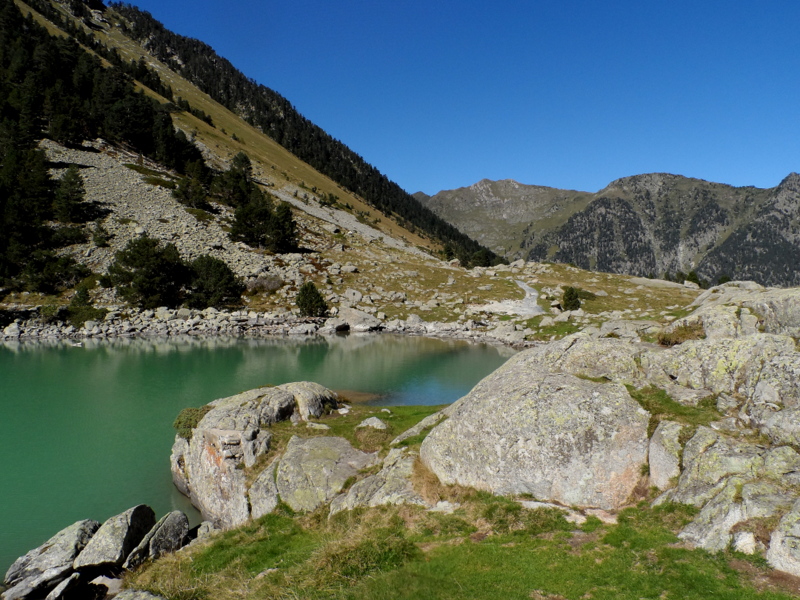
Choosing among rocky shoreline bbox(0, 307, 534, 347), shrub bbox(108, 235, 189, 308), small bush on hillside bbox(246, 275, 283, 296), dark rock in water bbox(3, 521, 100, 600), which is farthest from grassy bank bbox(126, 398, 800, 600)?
small bush on hillside bbox(246, 275, 283, 296)

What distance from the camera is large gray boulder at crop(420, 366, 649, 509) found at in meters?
13.8

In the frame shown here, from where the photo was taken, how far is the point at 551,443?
1420 centimetres

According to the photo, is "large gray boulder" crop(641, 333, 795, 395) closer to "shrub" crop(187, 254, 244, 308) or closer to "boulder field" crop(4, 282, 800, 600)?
"boulder field" crop(4, 282, 800, 600)

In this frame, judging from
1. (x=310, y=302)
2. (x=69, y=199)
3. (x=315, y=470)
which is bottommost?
(x=315, y=470)

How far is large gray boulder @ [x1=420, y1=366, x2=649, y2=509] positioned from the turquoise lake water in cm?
1486

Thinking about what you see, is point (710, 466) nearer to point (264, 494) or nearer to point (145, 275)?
point (264, 494)

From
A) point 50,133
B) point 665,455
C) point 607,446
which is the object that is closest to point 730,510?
point 665,455

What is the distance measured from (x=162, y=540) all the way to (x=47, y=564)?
12.3 feet

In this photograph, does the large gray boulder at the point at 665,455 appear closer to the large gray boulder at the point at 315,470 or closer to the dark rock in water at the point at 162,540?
the large gray boulder at the point at 315,470

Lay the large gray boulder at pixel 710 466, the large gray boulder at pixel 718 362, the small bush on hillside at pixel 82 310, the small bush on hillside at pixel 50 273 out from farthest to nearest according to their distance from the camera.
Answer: the small bush on hillside at pixel 50 273 → the small bush on hillside at pixel 82 310 → the large gray boulder at pixel 718 362 → the large gray boulder at pixel 710 466

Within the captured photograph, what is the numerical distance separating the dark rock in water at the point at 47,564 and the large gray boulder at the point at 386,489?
9.59 meters

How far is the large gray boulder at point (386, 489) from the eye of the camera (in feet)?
49.9

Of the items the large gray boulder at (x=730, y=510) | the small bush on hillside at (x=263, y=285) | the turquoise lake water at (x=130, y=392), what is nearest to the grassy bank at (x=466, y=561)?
the large gray boulder at (x=730, y=510)

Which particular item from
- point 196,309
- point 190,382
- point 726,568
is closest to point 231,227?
point 196,309
